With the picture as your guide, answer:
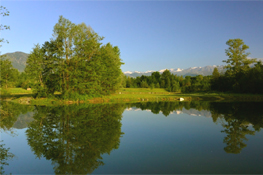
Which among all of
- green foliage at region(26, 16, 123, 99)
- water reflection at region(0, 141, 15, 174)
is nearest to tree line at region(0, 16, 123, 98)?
green foliage at region(26, 16, 123, 99)

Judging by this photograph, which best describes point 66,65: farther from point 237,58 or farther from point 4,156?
point 237,58

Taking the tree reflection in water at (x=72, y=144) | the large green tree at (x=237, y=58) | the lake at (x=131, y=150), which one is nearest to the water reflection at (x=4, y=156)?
the lake at (x=131, y=150)

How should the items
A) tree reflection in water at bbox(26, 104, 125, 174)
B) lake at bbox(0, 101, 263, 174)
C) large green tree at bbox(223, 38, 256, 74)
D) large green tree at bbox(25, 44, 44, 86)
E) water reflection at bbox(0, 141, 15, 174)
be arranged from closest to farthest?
lake at bbox(0, 101, 263, 174) → tree reflection in water at bbox(26, 104, 125, 174) → water reflection at bbox(0, 141, 15, 174) → large green tree at bbox(25, 44, 44, 86) → large green tree at bbox(223, 38, 256, 74)

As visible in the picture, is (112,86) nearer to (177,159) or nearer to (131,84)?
(177,159)

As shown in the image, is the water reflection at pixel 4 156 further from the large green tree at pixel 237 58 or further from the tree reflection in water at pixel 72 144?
the large green tree at pixel 237 58

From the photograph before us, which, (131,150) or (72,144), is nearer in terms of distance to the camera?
(131,150)

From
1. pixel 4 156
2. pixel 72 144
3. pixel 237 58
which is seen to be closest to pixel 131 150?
pixel 72 144

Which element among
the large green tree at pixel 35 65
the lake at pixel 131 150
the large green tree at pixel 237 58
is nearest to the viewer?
the lake at pixel 131 150

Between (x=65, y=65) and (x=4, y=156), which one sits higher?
(x=65, y=65)

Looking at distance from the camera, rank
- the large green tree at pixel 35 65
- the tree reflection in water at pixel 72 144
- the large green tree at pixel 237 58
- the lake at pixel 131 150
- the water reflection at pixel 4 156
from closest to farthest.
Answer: the lake at pixel 131 150
the tree reflection in water at pixel 72 144
the water reflection at pixel 4 156
the large green tree at pixel 35 65
the large green tree at pixel 237 58

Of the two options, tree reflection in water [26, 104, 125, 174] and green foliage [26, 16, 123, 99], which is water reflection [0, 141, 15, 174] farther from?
green foliage [26, 16, 123, 99]

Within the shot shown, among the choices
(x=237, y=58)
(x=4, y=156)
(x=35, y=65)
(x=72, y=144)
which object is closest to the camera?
(x=4, y=156)

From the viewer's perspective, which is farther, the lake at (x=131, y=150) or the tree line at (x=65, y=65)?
the tree line at (x=65, y=65)

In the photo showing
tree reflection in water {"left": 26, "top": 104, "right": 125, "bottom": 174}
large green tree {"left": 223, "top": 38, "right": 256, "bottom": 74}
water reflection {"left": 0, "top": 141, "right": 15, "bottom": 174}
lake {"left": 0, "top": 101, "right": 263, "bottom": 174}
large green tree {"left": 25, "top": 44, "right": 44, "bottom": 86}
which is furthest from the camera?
large green tree {"left": 223, "top": 38, "right": 256, "bottom": 74}
